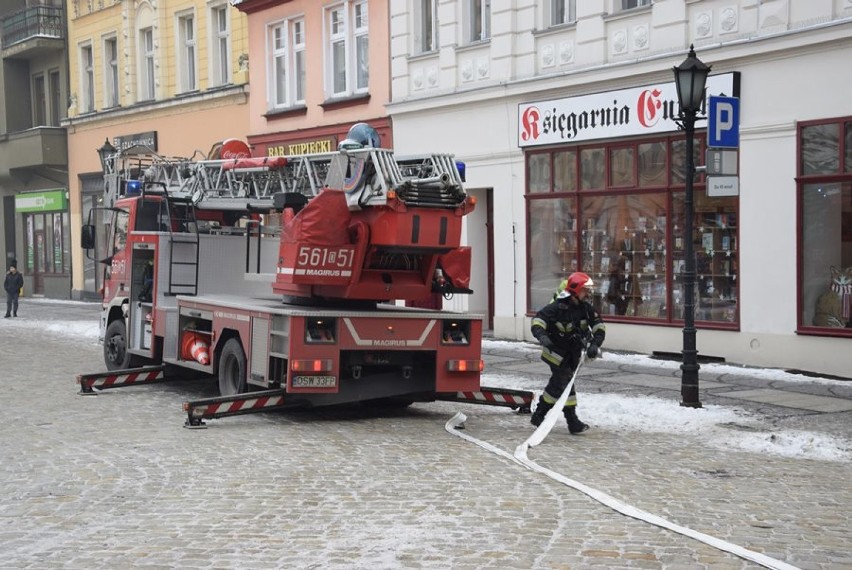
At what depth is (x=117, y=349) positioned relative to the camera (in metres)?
17.2

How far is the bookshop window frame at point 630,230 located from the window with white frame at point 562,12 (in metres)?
2.32

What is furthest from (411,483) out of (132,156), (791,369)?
(132,156)

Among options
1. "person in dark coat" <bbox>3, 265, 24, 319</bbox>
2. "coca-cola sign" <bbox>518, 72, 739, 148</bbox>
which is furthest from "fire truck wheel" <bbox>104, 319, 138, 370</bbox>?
"person in dark coat" <bbox>3, 265, 24, 319</bbox>

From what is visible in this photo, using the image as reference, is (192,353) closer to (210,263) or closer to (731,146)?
(210,263)

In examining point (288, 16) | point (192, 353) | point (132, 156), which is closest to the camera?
point (192, 353)

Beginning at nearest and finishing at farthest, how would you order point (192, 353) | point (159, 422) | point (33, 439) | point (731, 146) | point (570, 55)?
point (33, 439), point (159, 422), point (731, 146), point (192, 353), point (570, 55)

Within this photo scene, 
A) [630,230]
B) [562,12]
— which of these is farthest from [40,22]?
[630,230]

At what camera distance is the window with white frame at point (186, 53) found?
33312 mm

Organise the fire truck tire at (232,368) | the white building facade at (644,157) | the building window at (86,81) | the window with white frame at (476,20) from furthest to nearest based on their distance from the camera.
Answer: the building window at (86,81)
the window with white frame at (476,20)
the white building facade at (644,157)
the fire truck tire at (232,368)

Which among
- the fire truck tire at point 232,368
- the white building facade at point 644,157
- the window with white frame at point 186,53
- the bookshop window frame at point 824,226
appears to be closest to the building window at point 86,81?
the window with white frame at point 186,53

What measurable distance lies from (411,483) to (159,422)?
438cm

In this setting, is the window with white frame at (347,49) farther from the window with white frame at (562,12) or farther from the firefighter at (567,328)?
the firefighter at (567,328)

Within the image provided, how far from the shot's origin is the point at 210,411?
1228cm

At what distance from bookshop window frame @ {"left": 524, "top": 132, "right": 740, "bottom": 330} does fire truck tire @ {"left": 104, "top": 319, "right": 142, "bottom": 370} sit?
7.95 meters
